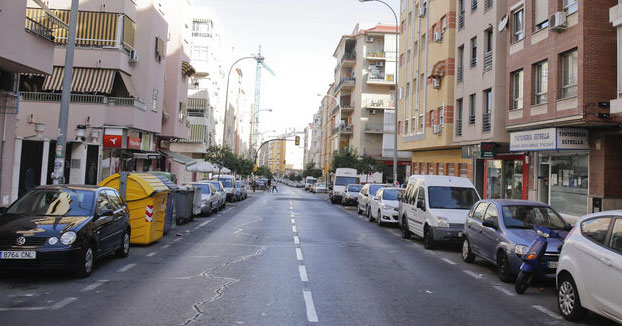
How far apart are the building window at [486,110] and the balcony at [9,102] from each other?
772 inches

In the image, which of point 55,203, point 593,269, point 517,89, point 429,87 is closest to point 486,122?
point 517,89

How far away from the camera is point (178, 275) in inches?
355

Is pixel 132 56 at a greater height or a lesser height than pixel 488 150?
greater

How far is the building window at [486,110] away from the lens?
24420mm

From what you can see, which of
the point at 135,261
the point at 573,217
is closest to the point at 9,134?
the point at 135,261

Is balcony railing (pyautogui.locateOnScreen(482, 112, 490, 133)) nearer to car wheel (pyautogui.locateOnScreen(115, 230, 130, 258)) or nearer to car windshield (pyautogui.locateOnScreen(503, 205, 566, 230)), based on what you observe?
car windshield (pyautogui.locateOnScreen(503, 205, 566, 230))

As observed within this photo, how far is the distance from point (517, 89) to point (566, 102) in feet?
14.4

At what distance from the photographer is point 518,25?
21.4 meters

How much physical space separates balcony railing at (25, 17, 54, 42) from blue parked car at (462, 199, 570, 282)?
12700 millimetres

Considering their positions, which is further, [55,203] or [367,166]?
[367,166]

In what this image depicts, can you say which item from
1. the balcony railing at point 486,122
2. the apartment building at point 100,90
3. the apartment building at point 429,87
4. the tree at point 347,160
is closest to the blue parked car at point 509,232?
the balcony railing at point 486,122

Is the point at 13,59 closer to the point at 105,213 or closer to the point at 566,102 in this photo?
the point at 105,213

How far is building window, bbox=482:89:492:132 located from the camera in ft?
80.1

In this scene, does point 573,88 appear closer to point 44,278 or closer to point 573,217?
point 573,217
